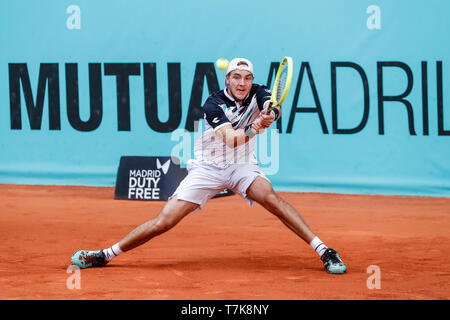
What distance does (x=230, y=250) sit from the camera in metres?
5.59

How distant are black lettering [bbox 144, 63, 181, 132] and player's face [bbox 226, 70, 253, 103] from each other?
5102 millimetres

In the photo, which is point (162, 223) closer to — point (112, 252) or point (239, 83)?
point (112, 252)

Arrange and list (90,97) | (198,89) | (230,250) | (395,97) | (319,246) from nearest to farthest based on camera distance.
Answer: (319,246)
(230,250)
(395,97)
(198,89)
(90,97)

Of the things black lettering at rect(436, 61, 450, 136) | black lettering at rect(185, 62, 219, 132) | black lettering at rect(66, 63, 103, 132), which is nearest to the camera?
black lettering at rect(436, 61, 450, 136)

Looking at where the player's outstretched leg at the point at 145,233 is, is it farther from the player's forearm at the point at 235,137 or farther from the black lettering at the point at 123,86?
the black lettering at the point at 123,86

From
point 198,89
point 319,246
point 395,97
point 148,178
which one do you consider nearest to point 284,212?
point 319,246

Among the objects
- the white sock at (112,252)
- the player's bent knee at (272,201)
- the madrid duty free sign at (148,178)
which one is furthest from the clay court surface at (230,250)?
the player's bent knee at (272,201)

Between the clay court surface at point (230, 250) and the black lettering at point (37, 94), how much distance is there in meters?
1.60

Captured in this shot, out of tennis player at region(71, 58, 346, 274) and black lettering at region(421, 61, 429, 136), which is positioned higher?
black lettering at region(421, 61, 429, 136)

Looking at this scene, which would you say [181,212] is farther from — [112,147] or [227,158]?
[112,147]

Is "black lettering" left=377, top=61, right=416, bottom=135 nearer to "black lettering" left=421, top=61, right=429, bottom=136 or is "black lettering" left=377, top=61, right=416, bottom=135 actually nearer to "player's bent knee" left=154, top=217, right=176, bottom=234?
"black lettering" left=421, top=61, right=429, bottom=136

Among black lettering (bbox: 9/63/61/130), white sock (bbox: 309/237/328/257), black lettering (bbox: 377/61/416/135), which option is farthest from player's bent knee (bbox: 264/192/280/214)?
black lettering (bbox: 9/63/61/130)

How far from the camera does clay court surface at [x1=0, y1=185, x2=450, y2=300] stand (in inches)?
162

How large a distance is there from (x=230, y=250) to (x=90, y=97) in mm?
5256
